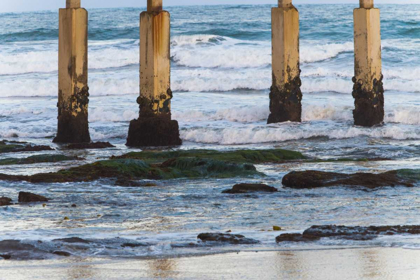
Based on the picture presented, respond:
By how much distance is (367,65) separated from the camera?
1392 cm

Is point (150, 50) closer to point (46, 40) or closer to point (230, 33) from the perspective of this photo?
point (230, 33)

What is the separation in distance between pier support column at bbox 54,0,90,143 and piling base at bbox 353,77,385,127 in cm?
444

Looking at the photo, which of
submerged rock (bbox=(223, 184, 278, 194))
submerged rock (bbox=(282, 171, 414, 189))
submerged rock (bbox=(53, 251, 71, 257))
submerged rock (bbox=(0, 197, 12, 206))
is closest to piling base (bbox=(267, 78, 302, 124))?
submerged rock (bbox=(282, 171, 414, 189))

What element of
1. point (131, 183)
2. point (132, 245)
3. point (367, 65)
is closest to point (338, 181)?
point (131, 183)

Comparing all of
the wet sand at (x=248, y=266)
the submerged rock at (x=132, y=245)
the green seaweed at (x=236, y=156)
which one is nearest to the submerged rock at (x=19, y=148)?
the green seaweed at (x=236, y=156)

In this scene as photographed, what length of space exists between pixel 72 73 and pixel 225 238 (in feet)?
25.5

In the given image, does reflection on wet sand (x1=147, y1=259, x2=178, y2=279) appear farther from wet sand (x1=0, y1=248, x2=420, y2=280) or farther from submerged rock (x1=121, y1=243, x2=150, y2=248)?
submerged rock (x1=121, y1=243, x2=150, y2=248)

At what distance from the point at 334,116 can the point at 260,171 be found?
310 inches

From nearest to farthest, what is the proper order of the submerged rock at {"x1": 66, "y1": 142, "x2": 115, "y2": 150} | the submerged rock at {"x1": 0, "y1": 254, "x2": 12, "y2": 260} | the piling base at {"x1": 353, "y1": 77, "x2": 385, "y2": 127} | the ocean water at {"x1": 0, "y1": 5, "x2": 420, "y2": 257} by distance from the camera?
the submerged rock at {"x1": 0, "y1": 254, "x2": 12, "y2": 260} → the ocean water at {"x1": 0, "y1": 5, "x2": 420, "y2": 257} → the submerged rock at {"x1": 66, "y1": 142, "x2": 115, "y2": 150} → the piling base at {"x1": 353, "y1": 77, "x2": 385, "y2": 127}

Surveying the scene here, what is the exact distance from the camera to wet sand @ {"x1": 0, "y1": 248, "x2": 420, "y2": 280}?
4410mm

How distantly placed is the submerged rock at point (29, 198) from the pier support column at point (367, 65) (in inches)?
306

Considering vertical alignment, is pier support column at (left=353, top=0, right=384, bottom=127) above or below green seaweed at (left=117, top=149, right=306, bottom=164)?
above

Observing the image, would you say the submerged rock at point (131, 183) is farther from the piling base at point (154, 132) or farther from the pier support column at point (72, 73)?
the pier support column at point (72, 73)

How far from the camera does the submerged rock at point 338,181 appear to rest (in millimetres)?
7935
